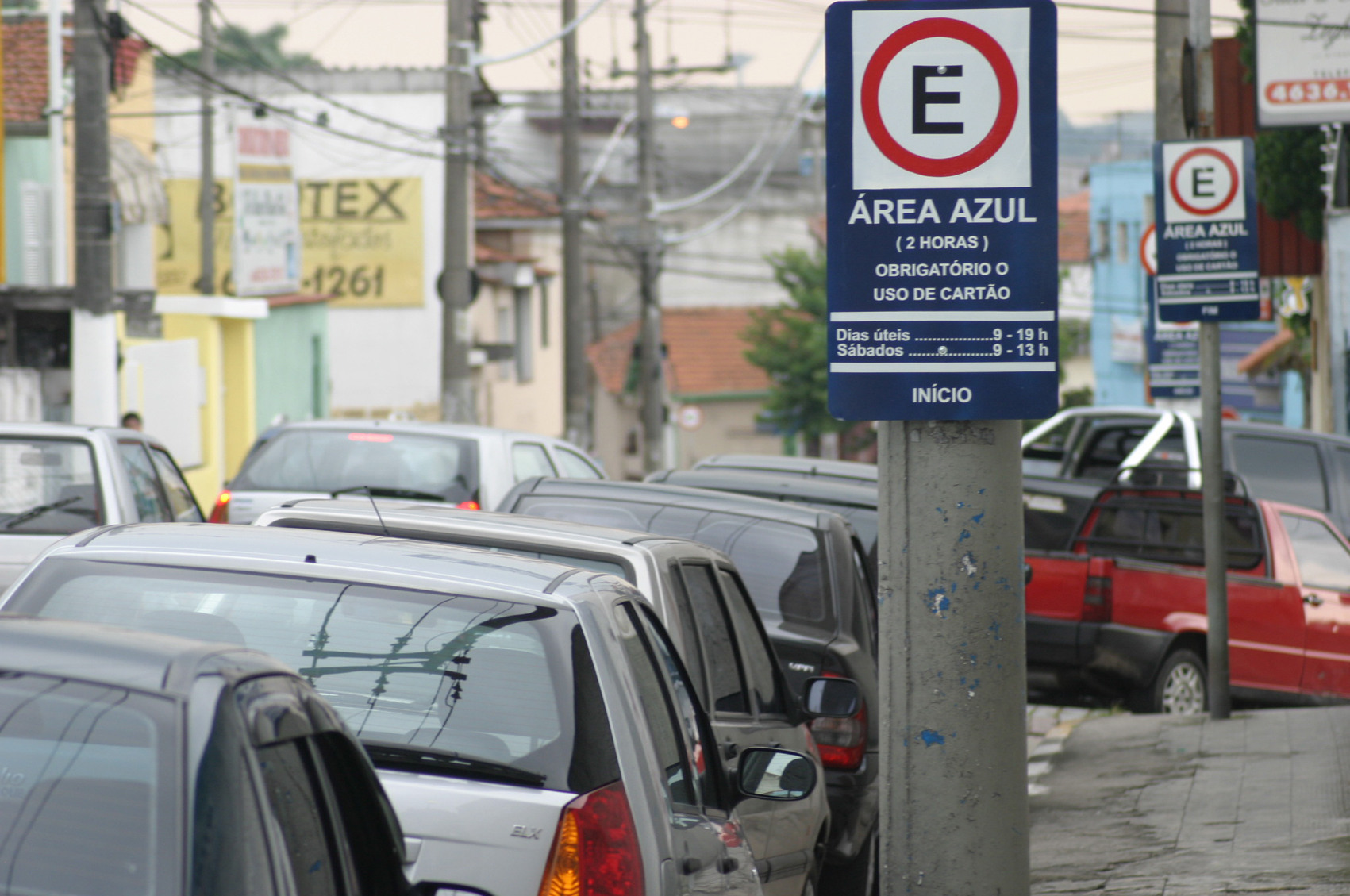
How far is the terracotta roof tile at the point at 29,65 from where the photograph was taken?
96.4ft

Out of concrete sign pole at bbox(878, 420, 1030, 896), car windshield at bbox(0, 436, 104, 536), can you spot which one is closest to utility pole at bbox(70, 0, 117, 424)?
car windshield at bbox(0, 436, 104, 536)

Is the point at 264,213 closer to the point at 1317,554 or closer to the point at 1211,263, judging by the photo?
the point at 1317,554

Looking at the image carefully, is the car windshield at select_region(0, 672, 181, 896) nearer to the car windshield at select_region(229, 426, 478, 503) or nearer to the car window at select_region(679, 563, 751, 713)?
the car window at select_region(679, 563, 751, 713)

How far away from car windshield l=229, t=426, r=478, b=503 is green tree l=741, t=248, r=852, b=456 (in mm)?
41524

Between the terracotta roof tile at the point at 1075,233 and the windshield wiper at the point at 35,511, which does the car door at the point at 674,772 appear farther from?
the terracotta roof tile at the point at 1075,233

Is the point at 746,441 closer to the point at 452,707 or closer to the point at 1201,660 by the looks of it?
the point at 1201,660

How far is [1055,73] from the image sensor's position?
4.38 meters

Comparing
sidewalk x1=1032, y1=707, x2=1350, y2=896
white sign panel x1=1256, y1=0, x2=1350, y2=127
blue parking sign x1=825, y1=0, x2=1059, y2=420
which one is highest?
white sign panel x1=1256, y1=0, x2=1350, y2=127

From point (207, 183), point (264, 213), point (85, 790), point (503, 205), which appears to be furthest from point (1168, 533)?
point (503, 205)

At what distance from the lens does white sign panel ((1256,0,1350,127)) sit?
13062mm

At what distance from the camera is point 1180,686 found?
12.7m

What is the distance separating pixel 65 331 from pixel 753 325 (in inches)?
1428

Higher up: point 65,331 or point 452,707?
point 65,331

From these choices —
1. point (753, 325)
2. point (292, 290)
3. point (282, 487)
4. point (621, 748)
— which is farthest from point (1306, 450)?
point (753, 325)
